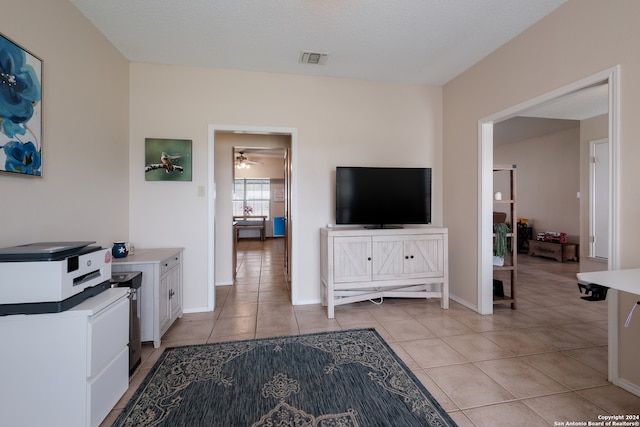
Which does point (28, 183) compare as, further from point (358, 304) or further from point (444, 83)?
point (444, 83)

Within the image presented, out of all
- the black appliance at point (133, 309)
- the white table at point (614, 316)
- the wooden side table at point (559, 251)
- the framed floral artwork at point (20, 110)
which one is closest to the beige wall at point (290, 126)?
the black appliance at point (133, 309)

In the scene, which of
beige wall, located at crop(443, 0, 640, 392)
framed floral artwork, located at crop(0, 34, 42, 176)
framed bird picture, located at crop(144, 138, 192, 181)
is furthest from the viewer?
framed bird picture, located at crop(144, 138, 192, 181)

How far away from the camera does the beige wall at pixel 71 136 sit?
5.47 ft

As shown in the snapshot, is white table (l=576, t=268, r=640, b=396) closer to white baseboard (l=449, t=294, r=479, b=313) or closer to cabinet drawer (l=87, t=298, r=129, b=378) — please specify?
white baseboard (l=449, t=294, r=479, b=313)

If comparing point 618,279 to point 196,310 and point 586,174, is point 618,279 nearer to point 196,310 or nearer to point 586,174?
point 196,310

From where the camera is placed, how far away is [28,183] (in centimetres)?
172

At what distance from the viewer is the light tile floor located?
5.37ft

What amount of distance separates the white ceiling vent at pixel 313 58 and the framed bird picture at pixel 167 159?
154 cm

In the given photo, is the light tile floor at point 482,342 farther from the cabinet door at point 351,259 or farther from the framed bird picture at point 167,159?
the framed bird picture at point 167,159

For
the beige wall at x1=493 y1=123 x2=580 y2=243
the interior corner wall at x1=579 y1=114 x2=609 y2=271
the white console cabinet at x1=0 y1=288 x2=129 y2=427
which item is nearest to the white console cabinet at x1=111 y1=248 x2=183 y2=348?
the white console cabinet at x1=0 y1=288 x2=129 y2=427

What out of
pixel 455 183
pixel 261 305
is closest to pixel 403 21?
pixel 455 183

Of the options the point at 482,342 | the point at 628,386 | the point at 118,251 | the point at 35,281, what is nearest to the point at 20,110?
the point at 35,281

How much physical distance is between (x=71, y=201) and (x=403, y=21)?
305cm

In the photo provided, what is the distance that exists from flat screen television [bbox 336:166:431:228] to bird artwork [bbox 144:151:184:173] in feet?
5.89
